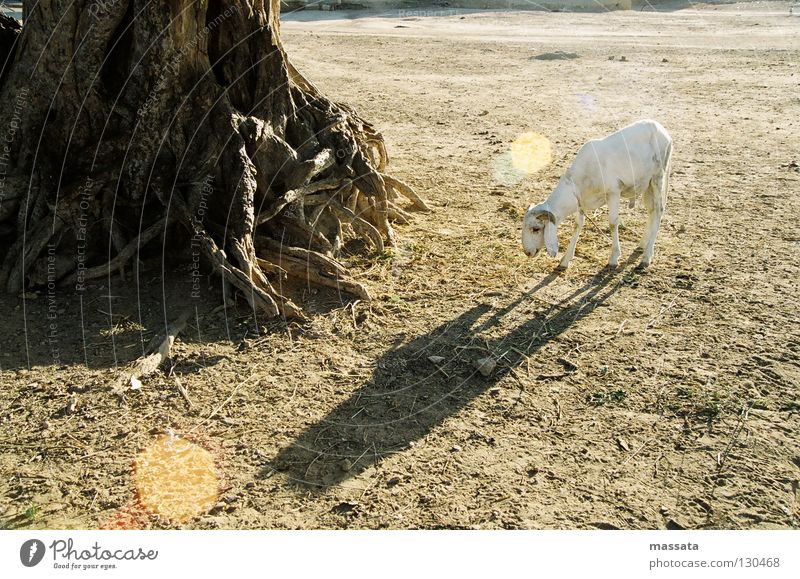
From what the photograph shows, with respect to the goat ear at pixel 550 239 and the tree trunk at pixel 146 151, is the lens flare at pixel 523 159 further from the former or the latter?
the tree trunk at pixel 146 151

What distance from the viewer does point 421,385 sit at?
22.2ft

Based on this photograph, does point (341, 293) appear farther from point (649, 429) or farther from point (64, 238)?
point (649, 429)

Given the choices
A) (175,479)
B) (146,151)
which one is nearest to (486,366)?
(175,479)

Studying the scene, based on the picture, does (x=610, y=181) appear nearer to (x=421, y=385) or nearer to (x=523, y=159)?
(x=421, y=385)

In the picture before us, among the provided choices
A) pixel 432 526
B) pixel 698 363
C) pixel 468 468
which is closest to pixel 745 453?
pixel 698 363

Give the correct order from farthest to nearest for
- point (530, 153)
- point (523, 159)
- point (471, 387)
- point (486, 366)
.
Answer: point (530, 153) < point (523, 159) < point (486, 366) < point (471, 387)

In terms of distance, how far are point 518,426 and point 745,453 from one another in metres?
1.70

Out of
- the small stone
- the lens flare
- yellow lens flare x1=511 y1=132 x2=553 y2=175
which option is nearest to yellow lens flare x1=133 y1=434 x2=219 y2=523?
the small stone

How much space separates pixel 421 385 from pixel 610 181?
141 inches

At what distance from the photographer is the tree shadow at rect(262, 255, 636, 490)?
19.2ft

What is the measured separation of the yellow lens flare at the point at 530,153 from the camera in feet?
42.2

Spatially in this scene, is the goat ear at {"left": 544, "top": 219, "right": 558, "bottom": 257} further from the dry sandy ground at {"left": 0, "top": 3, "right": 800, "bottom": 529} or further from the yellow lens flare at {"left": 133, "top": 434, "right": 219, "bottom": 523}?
the yellow lens flare at {"left": 133, "top": 434, "right": 219, "bottom": 523}

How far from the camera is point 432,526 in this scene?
518cm

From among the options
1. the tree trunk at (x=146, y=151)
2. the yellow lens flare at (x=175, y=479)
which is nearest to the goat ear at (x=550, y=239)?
the tree trunk at (x=146, y=151)
